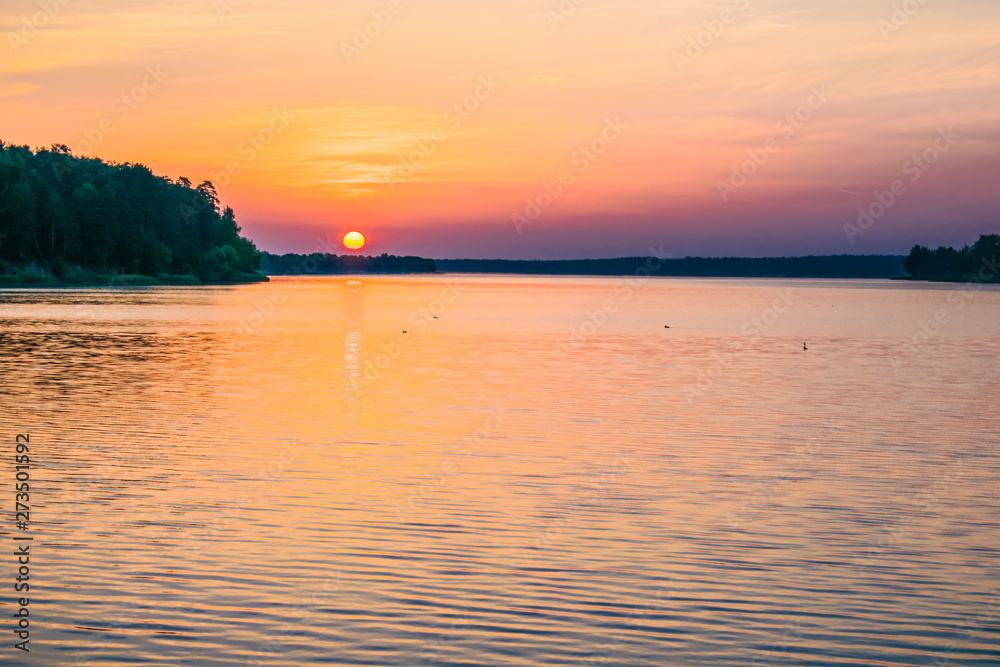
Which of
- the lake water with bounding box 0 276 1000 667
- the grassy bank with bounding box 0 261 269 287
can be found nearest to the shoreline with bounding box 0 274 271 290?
the grassy bank with bounding box 0 261 269 287

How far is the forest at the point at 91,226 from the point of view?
14238 cm

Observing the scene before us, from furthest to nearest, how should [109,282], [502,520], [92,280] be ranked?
[109,282] → [92,280] → [502,520]

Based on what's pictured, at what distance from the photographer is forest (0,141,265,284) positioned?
142375 millimetres

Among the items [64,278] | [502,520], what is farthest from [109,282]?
[502,520]

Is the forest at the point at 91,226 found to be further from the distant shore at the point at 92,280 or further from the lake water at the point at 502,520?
the lake water at the point at 502,520

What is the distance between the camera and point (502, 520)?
569 inches

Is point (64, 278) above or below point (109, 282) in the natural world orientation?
above

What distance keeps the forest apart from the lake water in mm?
121515

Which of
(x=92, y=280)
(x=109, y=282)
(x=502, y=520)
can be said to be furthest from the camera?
(x=109, y=282)

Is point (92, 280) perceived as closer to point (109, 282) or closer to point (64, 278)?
point (109, 282)

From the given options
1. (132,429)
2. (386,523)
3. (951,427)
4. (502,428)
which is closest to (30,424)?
(132,429)

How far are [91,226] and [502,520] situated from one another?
156m

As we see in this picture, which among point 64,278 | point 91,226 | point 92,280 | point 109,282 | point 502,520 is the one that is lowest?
point 502,520

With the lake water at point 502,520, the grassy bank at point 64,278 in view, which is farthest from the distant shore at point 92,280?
the lake water at point 502,520
